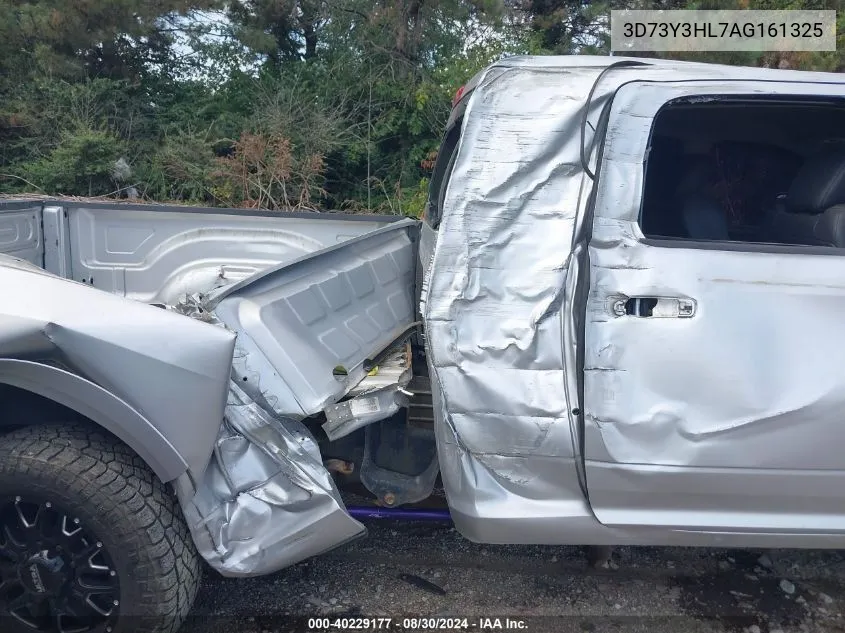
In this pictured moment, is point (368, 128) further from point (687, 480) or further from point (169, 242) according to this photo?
point (687, 480)

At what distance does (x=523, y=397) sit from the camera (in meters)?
2.15

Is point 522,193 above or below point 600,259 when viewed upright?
above

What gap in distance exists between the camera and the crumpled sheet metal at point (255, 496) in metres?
2.12

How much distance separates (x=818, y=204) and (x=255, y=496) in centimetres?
242

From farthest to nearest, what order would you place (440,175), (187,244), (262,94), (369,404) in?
(262,94) < (187,244) < (440,175) < (369,404)

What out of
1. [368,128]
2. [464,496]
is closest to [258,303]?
[464,496]

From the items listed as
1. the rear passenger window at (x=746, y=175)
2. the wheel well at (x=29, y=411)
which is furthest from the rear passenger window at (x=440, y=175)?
the wheel well at (x=29, y=411)

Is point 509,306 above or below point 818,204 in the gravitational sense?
below

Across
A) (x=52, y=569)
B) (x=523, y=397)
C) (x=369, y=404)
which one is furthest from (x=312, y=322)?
(x=52, y=569)

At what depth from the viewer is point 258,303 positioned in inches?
A: 89.4

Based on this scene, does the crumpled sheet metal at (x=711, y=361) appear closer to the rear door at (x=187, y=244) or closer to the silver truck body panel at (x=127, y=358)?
the silver truck body panel at (x=127, y=358)

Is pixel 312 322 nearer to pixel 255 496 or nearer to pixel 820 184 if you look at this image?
pixel 255 496

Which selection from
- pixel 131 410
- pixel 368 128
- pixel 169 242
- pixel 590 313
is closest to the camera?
pixel 131 410

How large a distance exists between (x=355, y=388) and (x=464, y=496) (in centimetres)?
53
